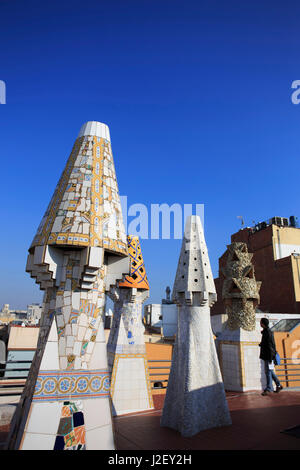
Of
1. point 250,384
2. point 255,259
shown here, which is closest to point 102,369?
point 250,384

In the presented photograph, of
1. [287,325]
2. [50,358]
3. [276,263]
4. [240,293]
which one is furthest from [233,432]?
[276,263]

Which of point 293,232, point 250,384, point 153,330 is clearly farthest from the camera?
point 153,330

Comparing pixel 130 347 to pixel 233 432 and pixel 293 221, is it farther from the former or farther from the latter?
pixel 293 221

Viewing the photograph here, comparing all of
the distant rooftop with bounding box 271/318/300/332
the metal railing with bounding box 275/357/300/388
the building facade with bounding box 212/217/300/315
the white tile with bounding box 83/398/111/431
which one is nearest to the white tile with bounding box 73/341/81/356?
the white tile with bounding box 83/398/111/431

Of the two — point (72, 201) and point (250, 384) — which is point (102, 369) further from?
point (250, 384)

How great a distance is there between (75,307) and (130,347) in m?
4.47

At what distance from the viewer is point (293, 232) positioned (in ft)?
91.8

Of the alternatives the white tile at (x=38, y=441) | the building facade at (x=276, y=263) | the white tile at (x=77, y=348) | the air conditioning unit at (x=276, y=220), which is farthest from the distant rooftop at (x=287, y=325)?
the air conditioning unit at (x=276, y=220)

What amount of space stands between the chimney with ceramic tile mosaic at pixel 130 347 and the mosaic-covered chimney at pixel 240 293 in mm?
2905

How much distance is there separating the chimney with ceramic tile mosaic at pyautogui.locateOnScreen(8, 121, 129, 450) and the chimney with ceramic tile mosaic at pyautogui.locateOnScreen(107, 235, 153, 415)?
2.82 metres

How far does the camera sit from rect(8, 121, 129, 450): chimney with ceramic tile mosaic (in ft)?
13.0

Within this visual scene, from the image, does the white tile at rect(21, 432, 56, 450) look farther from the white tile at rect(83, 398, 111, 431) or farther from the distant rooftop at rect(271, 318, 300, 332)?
the distant rooftop at rect(271, 318, 300, 332)

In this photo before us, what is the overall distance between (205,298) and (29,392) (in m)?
3.67

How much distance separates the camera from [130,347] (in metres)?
8.46
